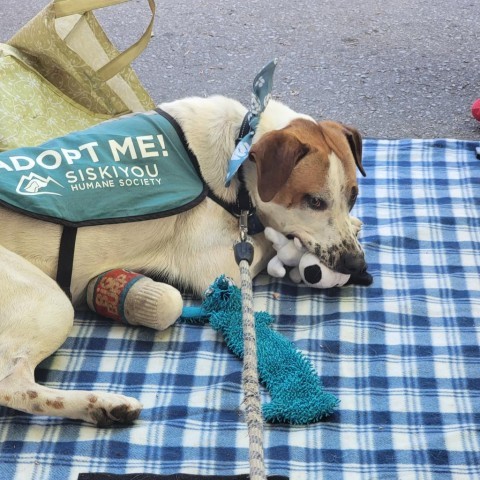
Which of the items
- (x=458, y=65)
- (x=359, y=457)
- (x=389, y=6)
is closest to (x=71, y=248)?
(x=359, y=457)

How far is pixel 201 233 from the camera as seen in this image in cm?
312

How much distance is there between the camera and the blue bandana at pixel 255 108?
2924 mm

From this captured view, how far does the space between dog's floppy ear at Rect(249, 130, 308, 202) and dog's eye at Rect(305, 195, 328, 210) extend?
0.42ft

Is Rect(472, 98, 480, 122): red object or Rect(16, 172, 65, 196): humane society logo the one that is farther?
Rect(472, 98, 480, 122): red object

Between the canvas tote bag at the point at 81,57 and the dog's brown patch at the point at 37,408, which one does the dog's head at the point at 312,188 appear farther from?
the canvas tote bag at the point at 81,57

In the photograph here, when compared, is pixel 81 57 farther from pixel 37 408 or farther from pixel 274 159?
pixel 37 408

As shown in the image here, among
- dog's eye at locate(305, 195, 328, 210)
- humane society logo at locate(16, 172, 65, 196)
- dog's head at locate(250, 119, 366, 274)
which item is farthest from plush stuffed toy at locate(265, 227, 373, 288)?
humane society logo at locate(16, 172, 65, 196)

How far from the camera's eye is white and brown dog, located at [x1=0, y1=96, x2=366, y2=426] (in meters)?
2.64

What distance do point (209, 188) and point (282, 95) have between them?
2354 millimetres

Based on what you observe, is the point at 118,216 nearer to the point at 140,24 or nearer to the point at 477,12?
the point at 140,24

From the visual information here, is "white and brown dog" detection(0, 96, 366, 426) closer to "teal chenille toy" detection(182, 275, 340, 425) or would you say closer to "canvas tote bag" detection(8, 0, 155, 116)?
"teal chenille toy" detection(182, 275, 340, 425)

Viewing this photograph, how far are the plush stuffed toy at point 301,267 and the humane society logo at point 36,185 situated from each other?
808 mm

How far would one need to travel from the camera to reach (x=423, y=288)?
3.22m

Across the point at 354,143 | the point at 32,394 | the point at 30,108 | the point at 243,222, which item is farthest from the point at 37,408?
the point at 30,108
